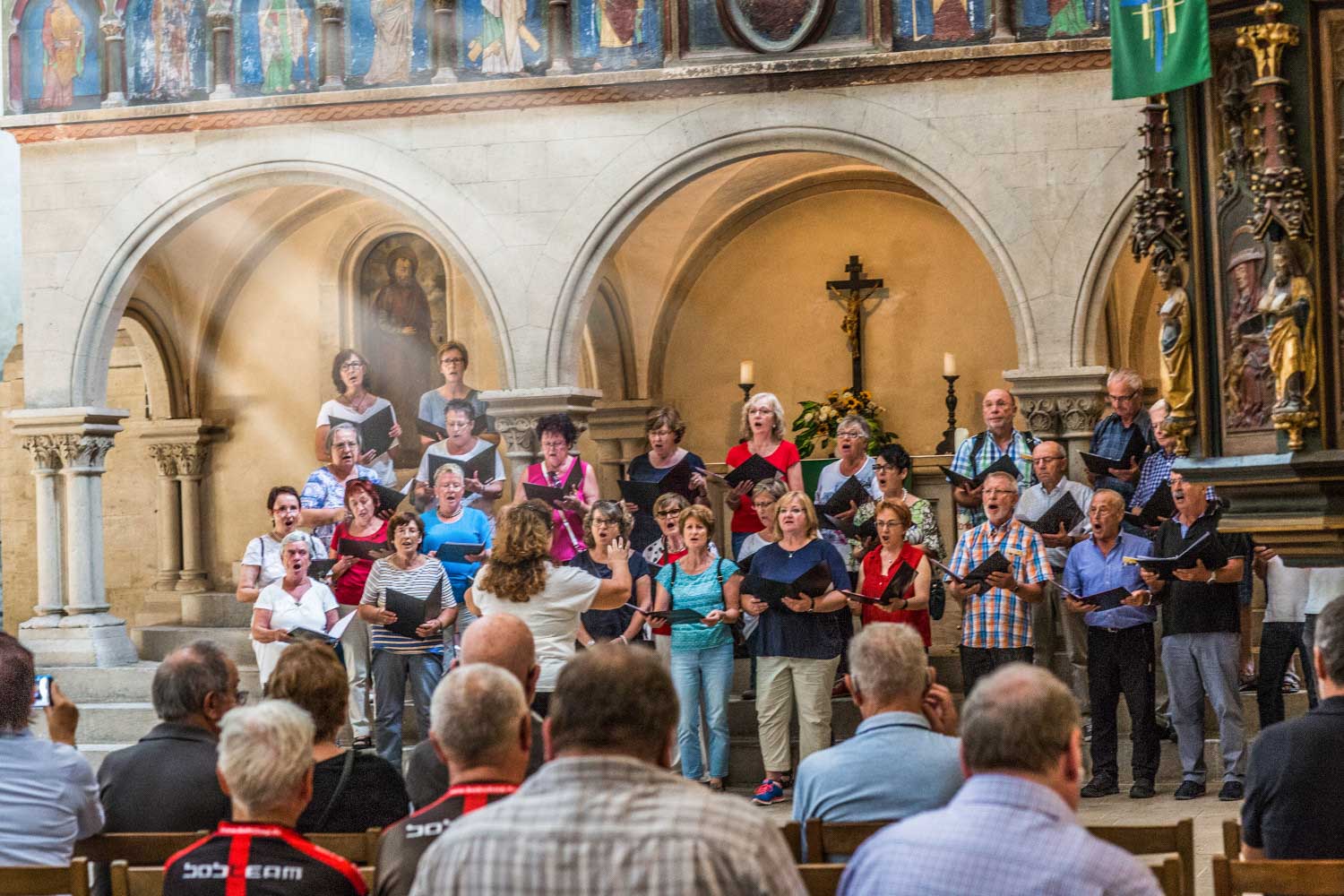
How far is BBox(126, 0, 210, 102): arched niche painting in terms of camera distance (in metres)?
12.7

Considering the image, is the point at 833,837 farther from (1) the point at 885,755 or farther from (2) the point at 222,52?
(2) the point at 222,52

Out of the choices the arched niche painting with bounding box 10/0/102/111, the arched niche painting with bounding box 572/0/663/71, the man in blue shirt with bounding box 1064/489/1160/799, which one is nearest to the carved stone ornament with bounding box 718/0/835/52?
the arched niche painting with bounding box 572/0/663/71

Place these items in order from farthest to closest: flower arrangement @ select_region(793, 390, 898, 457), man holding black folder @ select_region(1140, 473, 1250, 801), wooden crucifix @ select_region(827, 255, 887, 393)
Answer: wooden crucifix @ select_region(827, 255, 887, 393) < flower arrangement @ select_region(793, 390, 898, 457) < man holding black folder @ select_region(1140, 473, 1250, 801)

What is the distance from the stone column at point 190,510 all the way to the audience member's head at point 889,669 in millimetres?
11186

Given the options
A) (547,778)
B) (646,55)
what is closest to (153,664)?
(646,55)

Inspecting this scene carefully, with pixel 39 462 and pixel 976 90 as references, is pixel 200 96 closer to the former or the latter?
pixel 39 462

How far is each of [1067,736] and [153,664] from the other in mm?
10267

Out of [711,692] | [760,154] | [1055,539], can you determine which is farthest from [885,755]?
[760,154]

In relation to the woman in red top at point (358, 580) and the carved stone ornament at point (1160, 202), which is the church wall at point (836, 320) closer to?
the woman in red top at point (358, 580)

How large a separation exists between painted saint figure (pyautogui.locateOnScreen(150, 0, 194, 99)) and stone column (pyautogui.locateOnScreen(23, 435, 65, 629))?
2.55 meters

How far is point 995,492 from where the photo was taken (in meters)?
9.21

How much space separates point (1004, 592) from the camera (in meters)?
9.12

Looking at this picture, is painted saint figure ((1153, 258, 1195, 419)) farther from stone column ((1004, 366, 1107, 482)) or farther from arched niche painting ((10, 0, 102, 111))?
arched niche painting ((10, 0, 102, 111))

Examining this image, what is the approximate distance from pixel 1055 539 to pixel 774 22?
157 inches
